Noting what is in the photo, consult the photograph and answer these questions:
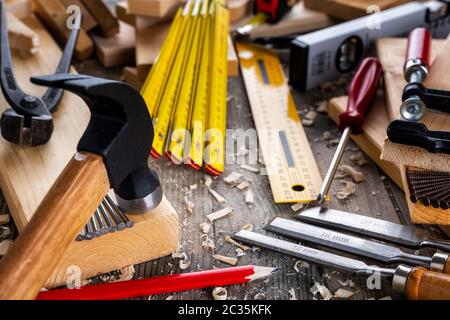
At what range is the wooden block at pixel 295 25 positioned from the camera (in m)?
1.71

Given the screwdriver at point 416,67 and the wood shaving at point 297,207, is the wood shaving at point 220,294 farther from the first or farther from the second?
the screwdriver at point 416,67

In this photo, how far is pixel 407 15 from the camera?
5.28 ft

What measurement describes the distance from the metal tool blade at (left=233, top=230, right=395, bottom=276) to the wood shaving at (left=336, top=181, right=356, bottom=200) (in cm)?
18

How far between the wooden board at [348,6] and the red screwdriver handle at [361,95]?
1.07ft

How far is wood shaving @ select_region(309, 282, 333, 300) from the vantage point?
3.16ft

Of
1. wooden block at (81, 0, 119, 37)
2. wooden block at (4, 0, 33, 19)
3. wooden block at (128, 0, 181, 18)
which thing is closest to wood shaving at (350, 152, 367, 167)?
wooden block at (128, 0, 181, 18)

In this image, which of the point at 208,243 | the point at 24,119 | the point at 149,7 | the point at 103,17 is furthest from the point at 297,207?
the point at 103,17

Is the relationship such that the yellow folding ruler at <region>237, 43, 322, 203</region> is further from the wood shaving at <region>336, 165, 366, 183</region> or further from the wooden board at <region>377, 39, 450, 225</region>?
the wooden board at <region>377, 39, 450, 225</region>

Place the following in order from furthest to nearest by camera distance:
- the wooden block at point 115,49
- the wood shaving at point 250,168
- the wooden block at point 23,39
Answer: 1. the wooden block at point 115,49
2. the wooden block at point 23,39
3. the wood shaving at point 250,168

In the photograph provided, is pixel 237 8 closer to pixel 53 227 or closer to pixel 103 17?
pixel 103 17

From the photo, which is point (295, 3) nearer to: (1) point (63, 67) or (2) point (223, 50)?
(2) point (223, 50)

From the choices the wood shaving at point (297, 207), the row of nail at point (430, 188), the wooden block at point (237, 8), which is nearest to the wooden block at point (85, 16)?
the wooden block at point (237, 8)

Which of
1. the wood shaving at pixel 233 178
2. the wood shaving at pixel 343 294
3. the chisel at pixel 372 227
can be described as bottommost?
the wood shaving at pixel 343 294

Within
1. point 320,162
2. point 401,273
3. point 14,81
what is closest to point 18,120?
point 14,81
